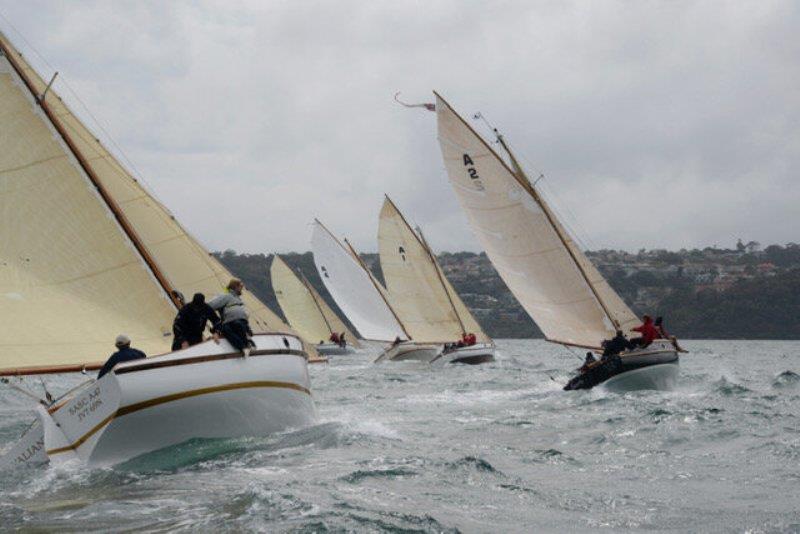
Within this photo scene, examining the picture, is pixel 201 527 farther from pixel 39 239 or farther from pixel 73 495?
pixel 39 239

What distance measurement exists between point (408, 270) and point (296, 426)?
3592cm

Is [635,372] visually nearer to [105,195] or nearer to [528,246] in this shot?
[528,246]

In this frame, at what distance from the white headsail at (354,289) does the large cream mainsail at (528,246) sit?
22.0 m

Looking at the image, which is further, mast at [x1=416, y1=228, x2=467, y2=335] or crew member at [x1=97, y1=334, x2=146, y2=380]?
mast at [x1=416, y1=228, x2=467, y2=335]

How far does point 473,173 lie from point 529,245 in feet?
9.79

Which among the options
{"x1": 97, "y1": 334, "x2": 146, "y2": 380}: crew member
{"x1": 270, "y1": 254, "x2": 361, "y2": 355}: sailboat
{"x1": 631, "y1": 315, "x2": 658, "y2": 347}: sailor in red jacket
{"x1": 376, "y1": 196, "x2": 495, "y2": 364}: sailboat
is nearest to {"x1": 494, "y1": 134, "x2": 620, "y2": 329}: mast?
{"x1": 631, "y1": 315, "x2": 658, "y2": 347}: sailor in red jacket

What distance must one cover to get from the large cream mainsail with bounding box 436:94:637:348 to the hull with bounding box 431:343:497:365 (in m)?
15.2

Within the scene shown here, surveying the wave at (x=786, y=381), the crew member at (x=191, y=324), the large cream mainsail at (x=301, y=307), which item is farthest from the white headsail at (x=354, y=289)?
the crew member at (x=191, y=324)

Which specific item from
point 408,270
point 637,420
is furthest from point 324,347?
point 637,420

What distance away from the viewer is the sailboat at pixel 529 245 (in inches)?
1123

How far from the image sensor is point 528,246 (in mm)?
29641

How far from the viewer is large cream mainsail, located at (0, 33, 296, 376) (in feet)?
45.1

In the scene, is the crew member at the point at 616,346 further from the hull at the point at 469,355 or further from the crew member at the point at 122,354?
the hull at the point at 469,355

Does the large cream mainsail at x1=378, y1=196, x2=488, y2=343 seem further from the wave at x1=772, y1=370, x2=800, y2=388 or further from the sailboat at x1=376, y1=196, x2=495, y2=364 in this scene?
the wave at x1=772, y1=370, x2=800, y2=388
